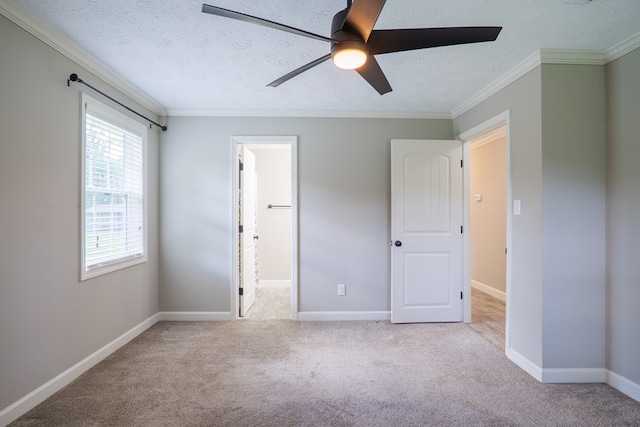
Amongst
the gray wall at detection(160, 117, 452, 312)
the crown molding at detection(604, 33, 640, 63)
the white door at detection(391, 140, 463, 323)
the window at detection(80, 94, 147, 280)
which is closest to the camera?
the crown molding at detection(604, 33, 640, 63)

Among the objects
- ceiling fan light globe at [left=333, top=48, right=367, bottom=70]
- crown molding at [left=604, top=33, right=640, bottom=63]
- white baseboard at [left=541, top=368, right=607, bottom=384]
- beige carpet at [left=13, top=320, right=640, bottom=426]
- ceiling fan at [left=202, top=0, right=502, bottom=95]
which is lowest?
beige carpet at [left=13, top=320, right=640, bottom=426]

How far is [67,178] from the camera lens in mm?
2094

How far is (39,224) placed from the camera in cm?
189

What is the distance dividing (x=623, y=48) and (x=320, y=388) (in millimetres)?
3124

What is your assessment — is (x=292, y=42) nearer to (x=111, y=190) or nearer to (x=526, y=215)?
(x=111, y=190)

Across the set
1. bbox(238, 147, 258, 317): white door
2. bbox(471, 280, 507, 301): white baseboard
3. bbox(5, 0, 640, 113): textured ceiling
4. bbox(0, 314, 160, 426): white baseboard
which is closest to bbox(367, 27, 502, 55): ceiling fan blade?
bbox(5, 0, 640, 113): textured ceiling

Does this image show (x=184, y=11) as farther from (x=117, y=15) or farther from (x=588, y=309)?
(x=588, y=309)

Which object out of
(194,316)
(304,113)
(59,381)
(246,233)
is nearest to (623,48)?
(304,113)

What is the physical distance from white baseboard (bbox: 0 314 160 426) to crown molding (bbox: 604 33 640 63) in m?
4.46

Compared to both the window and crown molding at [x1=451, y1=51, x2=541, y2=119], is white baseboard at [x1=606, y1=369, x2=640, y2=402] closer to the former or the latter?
crown molding at [x1=451, y1=51, x2=541, y2=119]

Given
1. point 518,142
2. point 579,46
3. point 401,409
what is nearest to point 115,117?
point 401,409

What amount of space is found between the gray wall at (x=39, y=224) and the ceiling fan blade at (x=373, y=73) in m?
2.04

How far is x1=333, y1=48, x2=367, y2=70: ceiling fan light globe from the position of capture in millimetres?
1326

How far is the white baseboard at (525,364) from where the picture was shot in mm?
2145
